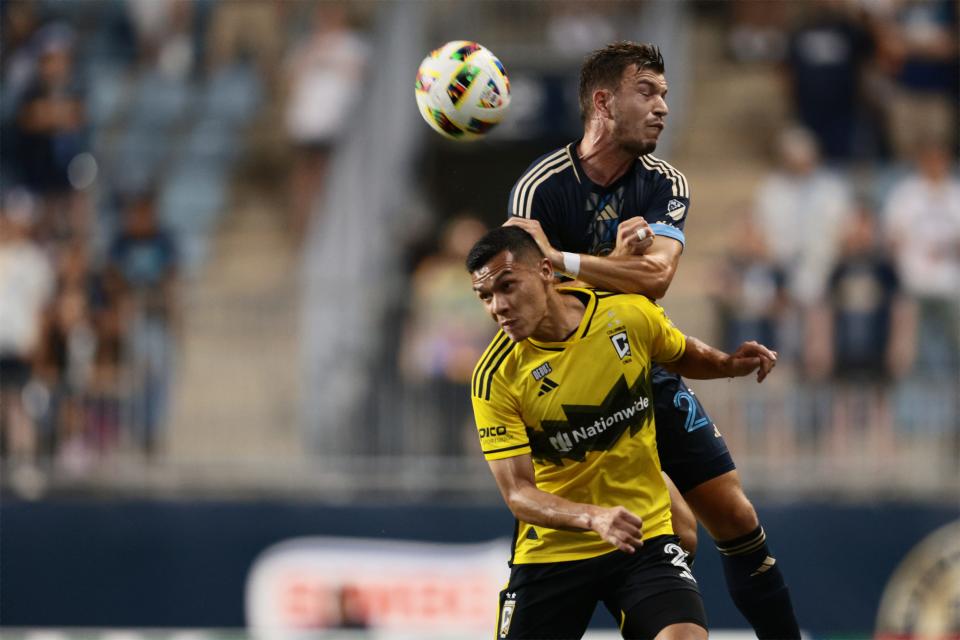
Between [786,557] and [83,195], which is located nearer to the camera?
[786,557]

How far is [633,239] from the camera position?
769cm

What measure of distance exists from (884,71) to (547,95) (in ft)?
11.3

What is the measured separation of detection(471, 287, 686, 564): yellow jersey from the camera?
7.66 m

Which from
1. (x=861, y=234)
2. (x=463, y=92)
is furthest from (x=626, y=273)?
(x=861, y=234)

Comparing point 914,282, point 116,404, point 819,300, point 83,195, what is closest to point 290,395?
point 116,404

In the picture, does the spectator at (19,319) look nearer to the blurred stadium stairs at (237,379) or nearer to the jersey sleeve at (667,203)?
the blurred stadium stairs at (237,379)

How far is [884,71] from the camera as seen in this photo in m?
16.4

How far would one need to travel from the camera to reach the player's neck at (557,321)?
24.9ft

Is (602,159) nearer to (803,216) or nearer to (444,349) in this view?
(444,349)

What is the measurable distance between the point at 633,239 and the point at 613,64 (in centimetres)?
92

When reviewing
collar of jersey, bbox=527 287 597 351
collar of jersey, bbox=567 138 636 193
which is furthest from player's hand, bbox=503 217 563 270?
collar of jersey, bbox=567 138 636 193

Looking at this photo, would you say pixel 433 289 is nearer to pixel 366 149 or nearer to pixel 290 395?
pixel 290 395

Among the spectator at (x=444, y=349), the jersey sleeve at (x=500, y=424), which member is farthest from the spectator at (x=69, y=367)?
the jersey sleeve at (x=500, y=424)

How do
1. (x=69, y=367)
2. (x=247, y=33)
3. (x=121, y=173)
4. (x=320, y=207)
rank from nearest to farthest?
(x=69, y=367) → (x=320, y=207) → (x=121, y=173) → (x=247, y=33)
